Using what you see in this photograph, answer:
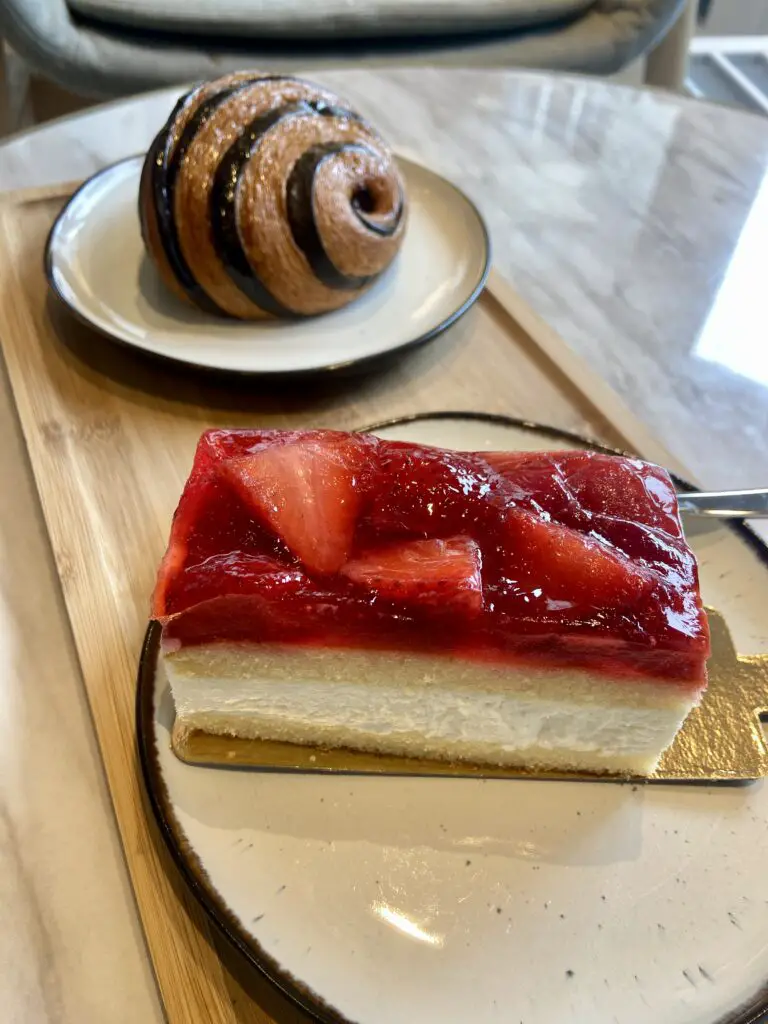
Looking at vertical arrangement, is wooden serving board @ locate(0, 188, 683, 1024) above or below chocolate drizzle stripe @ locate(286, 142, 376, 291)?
below

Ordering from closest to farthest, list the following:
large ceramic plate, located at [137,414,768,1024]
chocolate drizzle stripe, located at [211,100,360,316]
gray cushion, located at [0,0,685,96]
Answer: large ceramic plate, located at [137,414,768,1024], chocolate drizzle stripe, located at [211,100,360,316], gray cushion, located at [0,0,685,96]

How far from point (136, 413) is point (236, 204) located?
309mm

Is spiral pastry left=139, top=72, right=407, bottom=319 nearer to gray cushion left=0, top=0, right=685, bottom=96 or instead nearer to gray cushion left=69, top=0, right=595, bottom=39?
gray cushion left=0, top=0, right=685, bottom=96

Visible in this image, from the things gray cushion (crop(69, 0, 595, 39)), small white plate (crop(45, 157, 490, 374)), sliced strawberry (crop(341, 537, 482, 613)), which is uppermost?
gray cushion (crop(69, 0, 595, 39))

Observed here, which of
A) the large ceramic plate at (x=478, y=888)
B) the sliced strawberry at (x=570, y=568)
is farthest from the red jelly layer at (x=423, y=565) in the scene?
the large ceramic plate at (x=478, y=888)

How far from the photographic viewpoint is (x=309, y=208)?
1.10 meters

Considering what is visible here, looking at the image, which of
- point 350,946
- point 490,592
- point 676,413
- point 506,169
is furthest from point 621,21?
point 350,946

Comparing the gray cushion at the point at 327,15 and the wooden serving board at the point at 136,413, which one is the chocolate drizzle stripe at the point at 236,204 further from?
the gray cushion at the point at 327,15

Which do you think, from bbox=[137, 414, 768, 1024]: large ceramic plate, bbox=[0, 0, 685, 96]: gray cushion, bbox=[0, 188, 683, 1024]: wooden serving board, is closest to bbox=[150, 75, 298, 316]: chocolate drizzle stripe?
bbox=[0, 188, 683, 1024]: wooden serving board

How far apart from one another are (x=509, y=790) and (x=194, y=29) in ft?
7.36

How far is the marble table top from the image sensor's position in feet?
2.30

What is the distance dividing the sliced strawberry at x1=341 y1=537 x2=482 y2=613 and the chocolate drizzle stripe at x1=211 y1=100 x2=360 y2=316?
0.58 metres

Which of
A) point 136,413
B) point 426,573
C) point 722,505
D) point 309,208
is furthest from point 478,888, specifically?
point 309,208

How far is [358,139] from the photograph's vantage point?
3.89 feet
